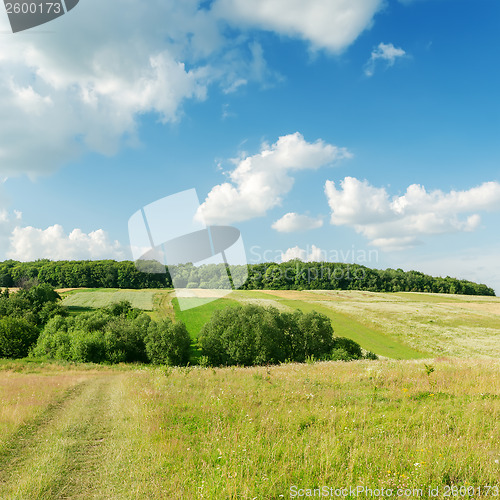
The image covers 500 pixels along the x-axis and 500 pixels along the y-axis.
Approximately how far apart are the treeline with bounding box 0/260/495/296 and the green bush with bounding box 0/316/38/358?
63144 mm

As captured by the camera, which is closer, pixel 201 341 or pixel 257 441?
pixel 257 441

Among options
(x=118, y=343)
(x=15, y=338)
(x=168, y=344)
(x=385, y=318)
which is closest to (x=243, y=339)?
(x=168, y=344)

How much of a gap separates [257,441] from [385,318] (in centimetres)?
6914

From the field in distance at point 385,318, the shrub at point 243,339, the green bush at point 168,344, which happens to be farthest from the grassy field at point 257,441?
the green bush at point 168,344

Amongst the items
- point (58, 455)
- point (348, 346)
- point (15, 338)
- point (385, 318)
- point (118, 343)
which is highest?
point (58, 455)

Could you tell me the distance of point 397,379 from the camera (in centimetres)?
1281

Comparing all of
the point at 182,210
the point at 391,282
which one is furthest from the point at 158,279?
the point at 182,210

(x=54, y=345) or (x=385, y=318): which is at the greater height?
(x=385, y=318)

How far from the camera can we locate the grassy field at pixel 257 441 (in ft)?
17.9

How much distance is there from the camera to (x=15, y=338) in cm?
6338
